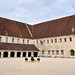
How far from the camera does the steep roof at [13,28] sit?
117 feet

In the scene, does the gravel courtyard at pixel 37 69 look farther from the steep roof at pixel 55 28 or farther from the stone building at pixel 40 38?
the steep roof at pixel 55 28

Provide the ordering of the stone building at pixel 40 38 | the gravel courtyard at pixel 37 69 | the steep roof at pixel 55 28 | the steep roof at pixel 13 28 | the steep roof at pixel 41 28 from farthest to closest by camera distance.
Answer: the steep roof at pixel 13 28 → the steep roof at pixel 41 28 → the steep roof at pixel 55 28 → the stone building at pixel 40 38 → the gravel courtyard at pixel 37 69

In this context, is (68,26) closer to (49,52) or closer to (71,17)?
(71,17)

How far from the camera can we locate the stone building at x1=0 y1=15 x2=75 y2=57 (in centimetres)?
3309

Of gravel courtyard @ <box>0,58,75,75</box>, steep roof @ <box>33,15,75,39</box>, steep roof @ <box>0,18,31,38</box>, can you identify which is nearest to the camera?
gravel courtyard @ <box>0,58,75,75</box>

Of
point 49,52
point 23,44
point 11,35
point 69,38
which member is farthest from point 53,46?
point 11,35

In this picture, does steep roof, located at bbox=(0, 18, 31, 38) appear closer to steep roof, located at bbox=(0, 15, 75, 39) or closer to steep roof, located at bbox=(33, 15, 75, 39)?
steep roof, located at bbox=(0, 15, 75, 39)

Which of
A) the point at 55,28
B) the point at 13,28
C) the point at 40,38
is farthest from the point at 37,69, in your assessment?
the point at 40,38

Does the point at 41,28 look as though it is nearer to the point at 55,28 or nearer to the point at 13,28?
the point at 55,28

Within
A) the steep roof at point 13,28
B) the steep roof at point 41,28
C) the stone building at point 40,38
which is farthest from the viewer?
the steep roof at point 13,28

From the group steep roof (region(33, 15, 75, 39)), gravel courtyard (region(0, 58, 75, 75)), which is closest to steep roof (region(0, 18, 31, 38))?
steep roof (region(33, 15, 75, 39))

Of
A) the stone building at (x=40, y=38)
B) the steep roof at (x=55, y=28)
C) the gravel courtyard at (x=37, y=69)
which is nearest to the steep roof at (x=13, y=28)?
the stone building at (x=40, y=38)

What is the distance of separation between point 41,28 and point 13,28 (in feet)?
30.9

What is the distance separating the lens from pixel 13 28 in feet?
126
